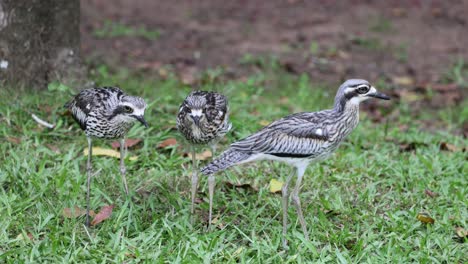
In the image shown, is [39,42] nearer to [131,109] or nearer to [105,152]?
[105,152]

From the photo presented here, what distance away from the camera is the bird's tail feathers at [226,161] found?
5.18 metres

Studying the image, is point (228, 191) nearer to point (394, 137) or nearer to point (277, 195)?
point (277, 195)

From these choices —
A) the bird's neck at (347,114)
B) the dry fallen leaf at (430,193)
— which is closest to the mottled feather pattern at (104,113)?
the bird's neck at (347,114)

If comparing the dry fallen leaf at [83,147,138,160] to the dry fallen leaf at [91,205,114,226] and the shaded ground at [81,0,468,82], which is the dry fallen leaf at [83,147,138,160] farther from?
the shaded ground at [81,0,468,82]

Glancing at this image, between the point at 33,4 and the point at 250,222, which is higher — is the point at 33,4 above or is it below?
above

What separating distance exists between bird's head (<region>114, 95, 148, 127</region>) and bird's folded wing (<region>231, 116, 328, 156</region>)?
75cm

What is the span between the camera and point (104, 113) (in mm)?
5508

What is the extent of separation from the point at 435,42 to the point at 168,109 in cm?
582

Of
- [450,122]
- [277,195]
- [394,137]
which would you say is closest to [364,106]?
[450,122]

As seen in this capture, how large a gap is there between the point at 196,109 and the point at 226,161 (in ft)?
1.51

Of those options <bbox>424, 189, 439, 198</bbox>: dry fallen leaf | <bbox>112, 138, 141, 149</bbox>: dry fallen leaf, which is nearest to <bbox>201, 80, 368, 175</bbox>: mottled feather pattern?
<bbox>424, 189, 439, 198</bbox>: dry fallen leaf

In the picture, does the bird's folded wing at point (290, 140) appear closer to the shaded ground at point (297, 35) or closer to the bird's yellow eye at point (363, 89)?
the bird's yellow eye at point (363, 89)

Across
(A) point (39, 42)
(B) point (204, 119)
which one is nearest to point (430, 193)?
(B) point (204, 119)

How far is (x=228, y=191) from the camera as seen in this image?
6109mm
